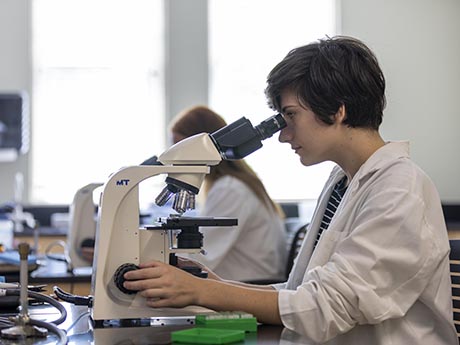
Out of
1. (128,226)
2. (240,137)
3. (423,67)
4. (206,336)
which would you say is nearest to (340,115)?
(240,137)

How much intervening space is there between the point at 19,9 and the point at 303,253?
4.53 metres

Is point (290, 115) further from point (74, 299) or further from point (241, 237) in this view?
point (241, 237)

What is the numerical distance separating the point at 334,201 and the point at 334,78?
34cm

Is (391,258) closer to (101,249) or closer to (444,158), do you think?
(101,249)

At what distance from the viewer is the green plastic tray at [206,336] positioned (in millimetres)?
1211

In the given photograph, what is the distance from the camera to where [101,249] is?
56.6 inches

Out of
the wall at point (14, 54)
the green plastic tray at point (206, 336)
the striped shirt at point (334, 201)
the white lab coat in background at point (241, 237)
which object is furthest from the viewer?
the wall at point (14, 54)

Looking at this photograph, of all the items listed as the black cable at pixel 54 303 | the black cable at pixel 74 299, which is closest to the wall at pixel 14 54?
the black cable at pixel 74 299

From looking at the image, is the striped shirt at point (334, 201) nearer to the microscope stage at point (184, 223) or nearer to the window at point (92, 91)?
the microscope stage at point (184, 223)

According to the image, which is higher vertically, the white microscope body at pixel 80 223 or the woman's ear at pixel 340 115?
the woman's ear at pixel 340 115

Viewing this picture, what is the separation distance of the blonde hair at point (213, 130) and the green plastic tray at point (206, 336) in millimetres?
1877

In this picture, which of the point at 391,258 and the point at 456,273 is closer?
A: the point at 391,258

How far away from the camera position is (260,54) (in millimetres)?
5977

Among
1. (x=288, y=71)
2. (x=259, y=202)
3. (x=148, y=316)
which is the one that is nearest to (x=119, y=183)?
(x=148, y=316)
